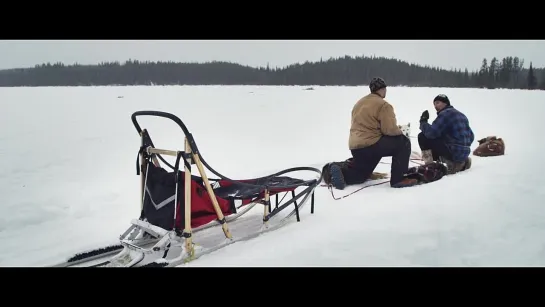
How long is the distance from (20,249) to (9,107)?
16022 millimetres

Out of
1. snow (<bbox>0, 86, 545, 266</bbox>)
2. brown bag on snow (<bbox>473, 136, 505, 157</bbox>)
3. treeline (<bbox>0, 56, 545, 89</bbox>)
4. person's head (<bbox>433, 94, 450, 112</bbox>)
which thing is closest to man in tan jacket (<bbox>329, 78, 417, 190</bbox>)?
snow (<bbox>0, 86, 545, 266</bbox>)

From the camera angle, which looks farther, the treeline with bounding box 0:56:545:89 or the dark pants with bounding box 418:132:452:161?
the treeline with bounding box 0:56:545:89

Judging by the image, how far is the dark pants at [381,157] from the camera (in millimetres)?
5035

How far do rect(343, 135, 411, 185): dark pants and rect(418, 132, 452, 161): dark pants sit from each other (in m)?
0.88

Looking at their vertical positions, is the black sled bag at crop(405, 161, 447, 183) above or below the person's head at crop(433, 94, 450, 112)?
below

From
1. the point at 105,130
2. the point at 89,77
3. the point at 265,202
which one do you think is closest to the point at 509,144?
the point at 265,202

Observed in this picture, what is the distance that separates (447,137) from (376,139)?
53.4 inches

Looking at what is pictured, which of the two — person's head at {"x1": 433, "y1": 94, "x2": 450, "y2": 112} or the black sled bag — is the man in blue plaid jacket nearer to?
person's head at {"x1": 433, "y1": 94, "x2": 450, "y2": 112}

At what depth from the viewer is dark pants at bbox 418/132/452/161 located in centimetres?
577

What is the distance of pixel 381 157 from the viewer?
200 inches

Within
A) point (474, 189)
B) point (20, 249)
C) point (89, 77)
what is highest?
point (89, 77)

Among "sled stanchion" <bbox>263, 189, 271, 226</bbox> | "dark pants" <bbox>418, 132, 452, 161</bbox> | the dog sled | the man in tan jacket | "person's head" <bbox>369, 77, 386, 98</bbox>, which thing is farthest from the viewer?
"dark pants" <bbox>418, 132, 452, 161</bbox>

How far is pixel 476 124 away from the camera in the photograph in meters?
13.5
